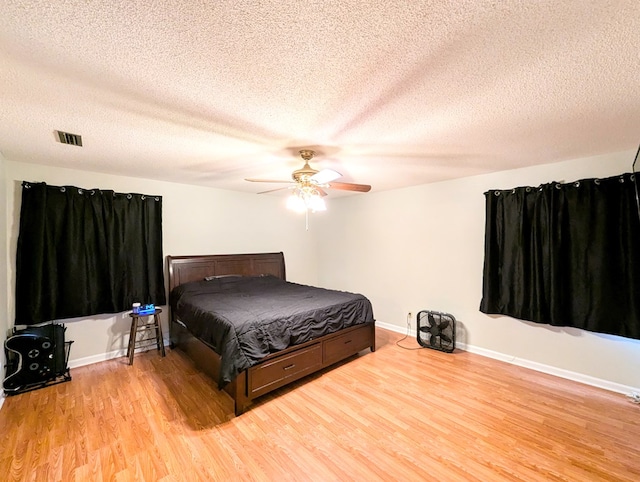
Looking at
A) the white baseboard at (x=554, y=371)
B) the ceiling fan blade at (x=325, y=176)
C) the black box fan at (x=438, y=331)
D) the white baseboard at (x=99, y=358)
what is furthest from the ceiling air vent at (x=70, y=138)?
the white baseboard at (x=554, y=371)

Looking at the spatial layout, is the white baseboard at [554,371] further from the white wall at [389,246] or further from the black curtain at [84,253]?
the black curtain at [84,253]

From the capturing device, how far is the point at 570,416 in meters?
2.32

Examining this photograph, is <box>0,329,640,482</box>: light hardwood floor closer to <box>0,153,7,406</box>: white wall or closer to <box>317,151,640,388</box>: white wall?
<box>317,151,640,388</box>: white wall

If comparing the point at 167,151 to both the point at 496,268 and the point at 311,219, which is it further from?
the point at 496,268

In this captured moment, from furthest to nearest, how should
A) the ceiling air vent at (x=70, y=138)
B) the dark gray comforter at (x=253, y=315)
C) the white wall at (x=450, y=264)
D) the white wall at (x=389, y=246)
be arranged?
the white wall at (x=389, y=246)
the white wall at (x=450, y=264)
the dark gray comforter at (x=253, y=315)
the ceiling air vent at (x=70, y=138)

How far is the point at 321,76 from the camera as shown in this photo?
1432mm

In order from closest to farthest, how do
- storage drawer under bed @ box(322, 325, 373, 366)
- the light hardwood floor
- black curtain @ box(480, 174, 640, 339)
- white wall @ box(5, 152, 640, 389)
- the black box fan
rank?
the light hardwood floor → black curtain @ box(480, 174, 640, 339) → white wall @ box(5, 152, 640, 389) → storage drawer under bed @ box(322, 325, 373, 366) → the black box fan

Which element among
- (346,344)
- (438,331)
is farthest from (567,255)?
(346,344)

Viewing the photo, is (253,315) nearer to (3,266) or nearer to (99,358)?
(99,358)

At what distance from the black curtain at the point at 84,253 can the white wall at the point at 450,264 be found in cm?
322

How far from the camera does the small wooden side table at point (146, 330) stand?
3367mm

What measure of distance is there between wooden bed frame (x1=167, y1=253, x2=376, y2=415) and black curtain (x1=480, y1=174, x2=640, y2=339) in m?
1.79

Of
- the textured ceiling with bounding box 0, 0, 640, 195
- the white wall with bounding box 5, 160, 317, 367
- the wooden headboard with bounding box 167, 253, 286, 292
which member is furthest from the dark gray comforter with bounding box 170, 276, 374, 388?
the textured ceiling with bounding box 0, 0, 640, 195

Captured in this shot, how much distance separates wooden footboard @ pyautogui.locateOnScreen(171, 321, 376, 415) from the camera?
2.43 meters
